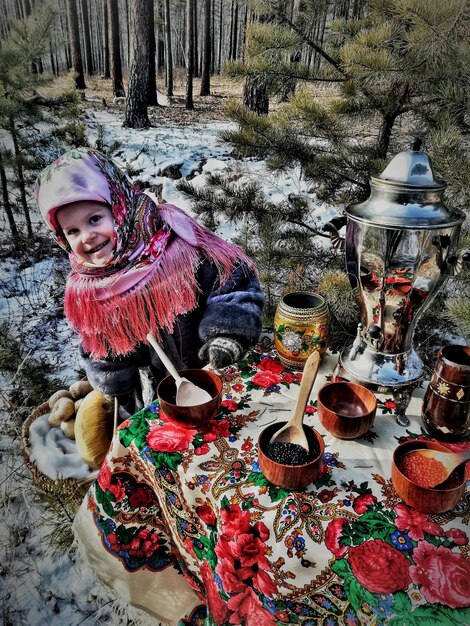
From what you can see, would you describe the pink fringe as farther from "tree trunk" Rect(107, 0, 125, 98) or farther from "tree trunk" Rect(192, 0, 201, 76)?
"tree trunk" Rect(192, 0, 201, 76)

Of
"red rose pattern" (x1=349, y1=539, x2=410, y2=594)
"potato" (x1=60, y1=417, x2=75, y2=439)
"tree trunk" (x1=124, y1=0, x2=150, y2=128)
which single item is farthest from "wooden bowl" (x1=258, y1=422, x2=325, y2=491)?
"tree trunk" (x1=124, y1=0, x2=150, y2=128)

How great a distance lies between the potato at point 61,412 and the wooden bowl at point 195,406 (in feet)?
3.70

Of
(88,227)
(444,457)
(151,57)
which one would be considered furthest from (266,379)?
(151,57)

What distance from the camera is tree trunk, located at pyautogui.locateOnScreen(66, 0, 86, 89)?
4.12 meters

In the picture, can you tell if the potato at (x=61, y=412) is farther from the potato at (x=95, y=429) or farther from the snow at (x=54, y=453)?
the potato at (x=95, y=429)

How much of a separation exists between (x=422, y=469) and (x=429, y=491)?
9 centimetres

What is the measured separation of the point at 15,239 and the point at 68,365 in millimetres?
2013

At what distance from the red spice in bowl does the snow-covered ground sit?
3.63 ft

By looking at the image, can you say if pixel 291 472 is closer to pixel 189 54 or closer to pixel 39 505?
pixel 39 505

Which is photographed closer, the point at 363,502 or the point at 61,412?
the point at 363,502

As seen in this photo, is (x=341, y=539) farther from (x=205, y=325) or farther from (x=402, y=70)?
(x=402, y=70)

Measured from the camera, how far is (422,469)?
2.39ft

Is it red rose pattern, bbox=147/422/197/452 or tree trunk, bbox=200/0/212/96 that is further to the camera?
tree trunk, bbox=200/0/212/96

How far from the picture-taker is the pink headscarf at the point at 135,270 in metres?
1.23
